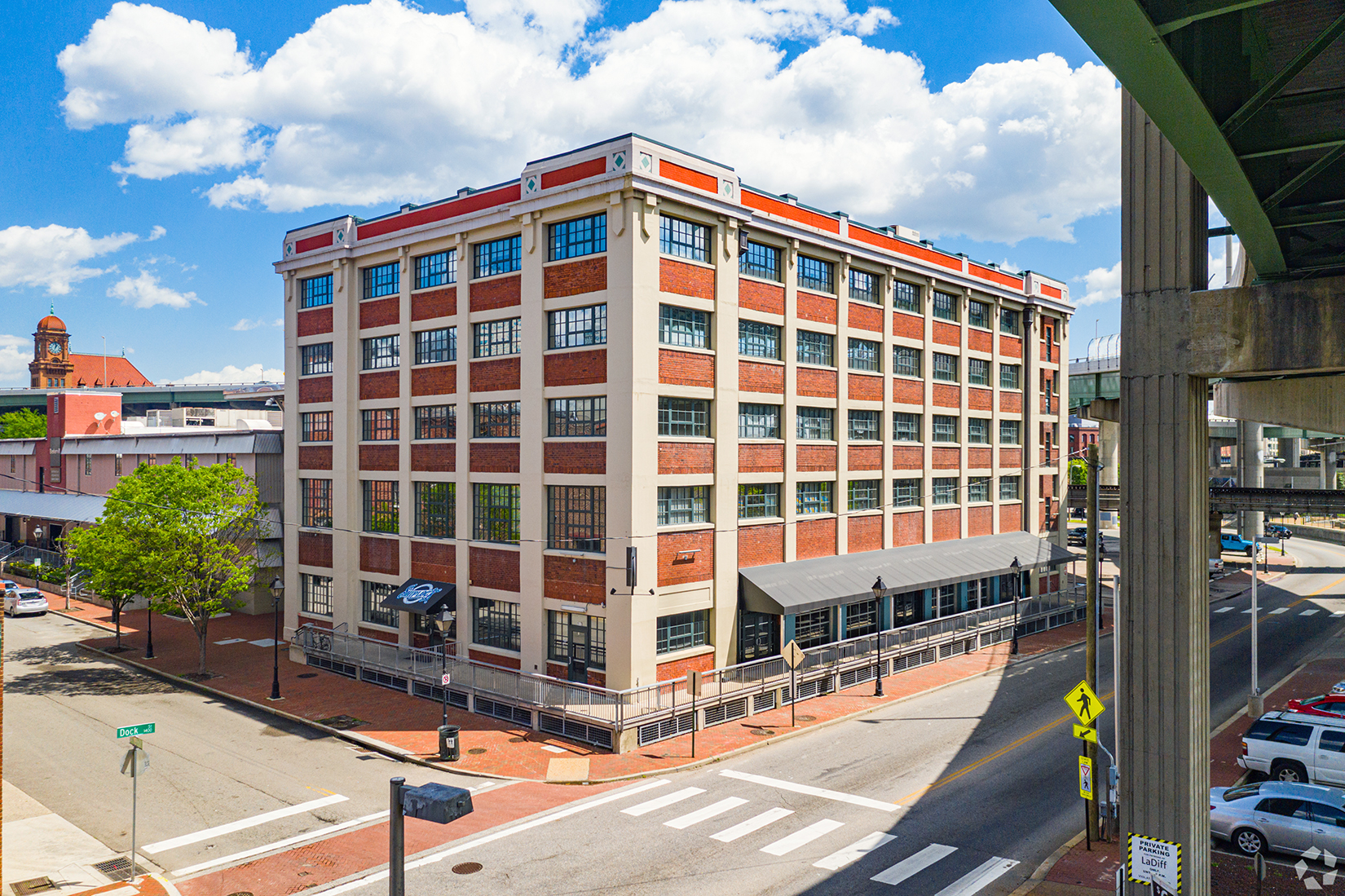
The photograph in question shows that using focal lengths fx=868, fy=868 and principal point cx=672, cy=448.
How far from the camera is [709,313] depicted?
30266 mm

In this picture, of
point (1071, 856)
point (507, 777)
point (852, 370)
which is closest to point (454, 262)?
point (852, 370)

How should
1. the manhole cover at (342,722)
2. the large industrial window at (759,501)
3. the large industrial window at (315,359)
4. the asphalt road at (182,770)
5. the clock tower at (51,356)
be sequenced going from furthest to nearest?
1. the clock tower at (51,356)
2. the large industrial window at (315,359)
3. the large industrial window at (759,501)
4. the manhole cover at (342,722)
5. the asphalt road at (182,770)

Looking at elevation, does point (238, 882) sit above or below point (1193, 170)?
below

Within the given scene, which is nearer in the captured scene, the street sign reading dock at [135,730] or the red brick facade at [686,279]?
the street sign reading dock at [135,730]

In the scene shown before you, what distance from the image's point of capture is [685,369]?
29.3 m

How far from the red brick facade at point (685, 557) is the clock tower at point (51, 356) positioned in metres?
165

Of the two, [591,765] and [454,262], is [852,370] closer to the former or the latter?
[454,262]

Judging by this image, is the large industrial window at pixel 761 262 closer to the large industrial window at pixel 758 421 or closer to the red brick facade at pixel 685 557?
the large industrial window at pixel 758 421

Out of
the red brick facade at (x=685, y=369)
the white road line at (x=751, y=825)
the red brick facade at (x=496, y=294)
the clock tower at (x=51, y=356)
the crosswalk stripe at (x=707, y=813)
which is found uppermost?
the clock tower at (x=51, y=356)

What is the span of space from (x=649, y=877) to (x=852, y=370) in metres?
25.2

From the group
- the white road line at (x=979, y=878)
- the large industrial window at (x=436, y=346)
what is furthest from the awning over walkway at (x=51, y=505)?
the white road line at (x=979, y=878)

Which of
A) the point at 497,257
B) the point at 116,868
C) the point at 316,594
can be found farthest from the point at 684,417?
the point at 316,594

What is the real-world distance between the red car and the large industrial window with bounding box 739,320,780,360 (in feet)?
64.5

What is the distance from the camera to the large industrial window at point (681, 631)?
93.5 feet
